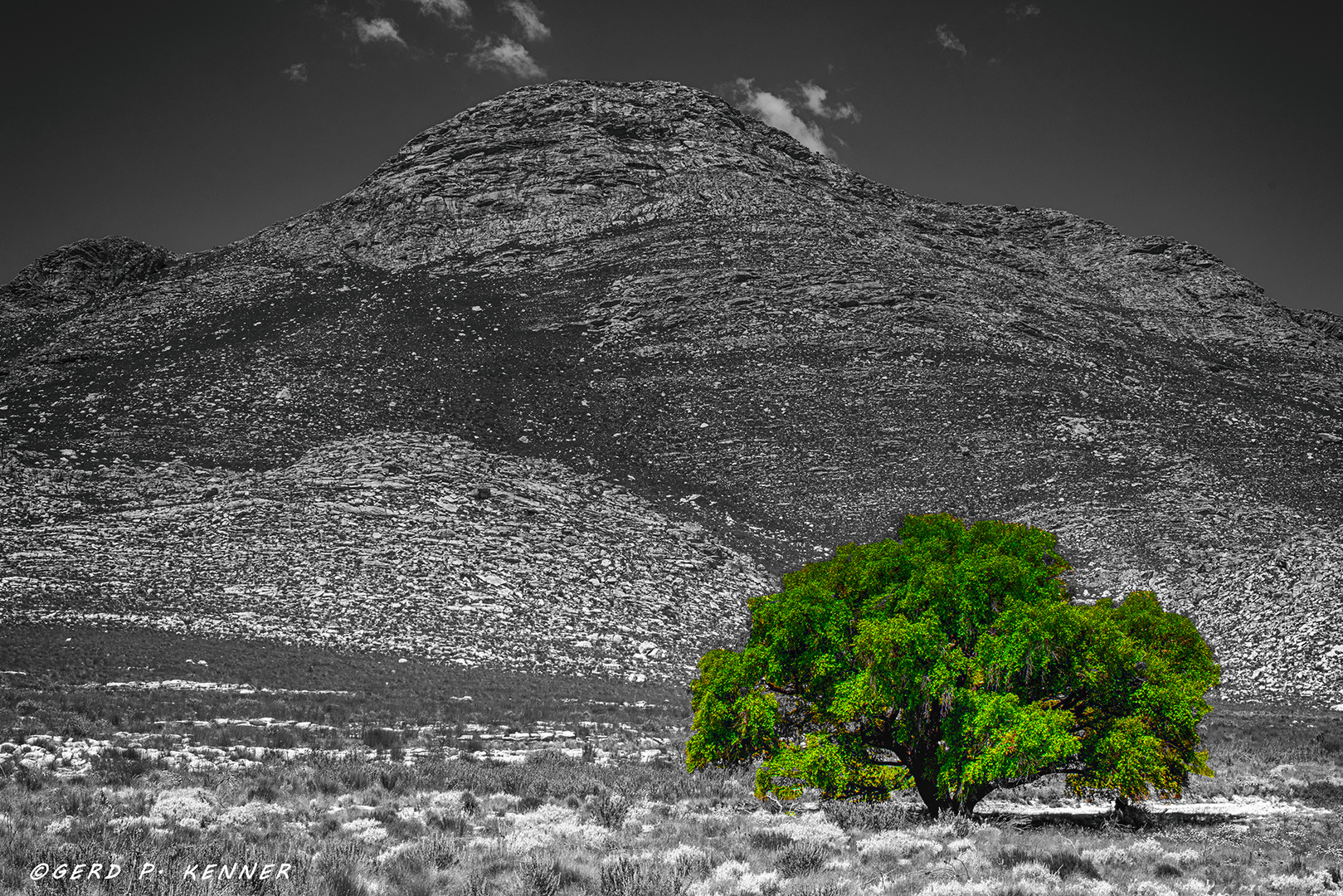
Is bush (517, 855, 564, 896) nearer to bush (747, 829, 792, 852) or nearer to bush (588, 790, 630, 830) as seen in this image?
bush (588, 790, 630, 830)

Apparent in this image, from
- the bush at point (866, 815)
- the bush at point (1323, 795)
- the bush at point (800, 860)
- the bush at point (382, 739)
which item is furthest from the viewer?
the bush at point (382, 739)

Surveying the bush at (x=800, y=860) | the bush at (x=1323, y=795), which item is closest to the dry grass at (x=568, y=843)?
the bush at (x=800, y=860)

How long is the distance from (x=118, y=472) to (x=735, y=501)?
33292 mm

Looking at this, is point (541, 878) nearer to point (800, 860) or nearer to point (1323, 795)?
point (800, 860)

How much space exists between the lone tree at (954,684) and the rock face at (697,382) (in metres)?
22.1

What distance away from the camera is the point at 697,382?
2408 inches

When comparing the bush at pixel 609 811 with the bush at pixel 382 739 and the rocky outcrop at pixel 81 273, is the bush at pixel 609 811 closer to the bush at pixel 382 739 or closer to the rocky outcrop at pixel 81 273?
the bush at pixel 382 739

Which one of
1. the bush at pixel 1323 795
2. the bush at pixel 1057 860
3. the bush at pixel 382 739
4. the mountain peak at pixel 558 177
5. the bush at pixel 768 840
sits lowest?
the bush at pixel 382 739

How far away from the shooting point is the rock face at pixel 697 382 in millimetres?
43594

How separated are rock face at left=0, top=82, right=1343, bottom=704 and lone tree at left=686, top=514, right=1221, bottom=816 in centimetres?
2214

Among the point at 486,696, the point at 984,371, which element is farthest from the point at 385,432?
the point at 984,371

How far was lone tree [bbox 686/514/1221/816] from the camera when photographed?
13203 mm

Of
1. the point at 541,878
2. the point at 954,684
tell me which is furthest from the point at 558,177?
the point at 541,878

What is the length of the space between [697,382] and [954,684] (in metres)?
48.3
